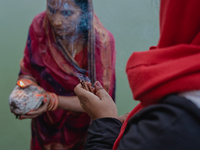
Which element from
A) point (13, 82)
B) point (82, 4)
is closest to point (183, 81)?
point (82, 4)

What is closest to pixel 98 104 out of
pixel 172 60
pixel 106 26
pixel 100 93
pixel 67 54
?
pixel 100 93

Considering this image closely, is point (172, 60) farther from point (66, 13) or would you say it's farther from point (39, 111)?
point (39, 111)

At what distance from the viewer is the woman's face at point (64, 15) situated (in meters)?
0.82

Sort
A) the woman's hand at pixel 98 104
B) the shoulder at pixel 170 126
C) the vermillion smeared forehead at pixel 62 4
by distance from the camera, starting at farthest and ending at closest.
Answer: the vermillion smeared forehead at pixel 62 4 → the woman's hand at pixel 98 104 → the shoulder at pixel 170 126

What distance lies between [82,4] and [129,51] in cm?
38

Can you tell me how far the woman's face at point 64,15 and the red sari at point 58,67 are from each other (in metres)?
0.08

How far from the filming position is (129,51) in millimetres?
1068

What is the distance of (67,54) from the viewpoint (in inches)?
36.8

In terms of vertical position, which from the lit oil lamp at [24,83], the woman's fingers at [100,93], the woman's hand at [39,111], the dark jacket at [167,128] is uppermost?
the dark jacket at [167,128]

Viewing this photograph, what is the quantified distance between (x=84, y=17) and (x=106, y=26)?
0.57 ft

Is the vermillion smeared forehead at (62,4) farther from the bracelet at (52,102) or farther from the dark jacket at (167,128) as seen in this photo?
the dark jacket at (167,128)

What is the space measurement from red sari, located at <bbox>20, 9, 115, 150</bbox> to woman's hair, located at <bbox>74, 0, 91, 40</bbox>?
5 centimetres

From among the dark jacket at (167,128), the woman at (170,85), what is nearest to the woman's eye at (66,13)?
the woman at (170,85)

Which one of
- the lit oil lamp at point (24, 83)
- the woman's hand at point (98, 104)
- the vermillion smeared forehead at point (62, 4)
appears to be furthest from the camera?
the lit oil lamp at point (24, 83)
